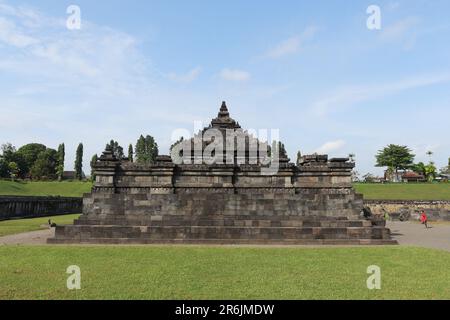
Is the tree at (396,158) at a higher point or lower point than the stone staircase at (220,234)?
higher

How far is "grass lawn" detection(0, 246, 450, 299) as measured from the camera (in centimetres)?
597

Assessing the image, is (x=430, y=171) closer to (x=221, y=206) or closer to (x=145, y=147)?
(x=145, y=147)

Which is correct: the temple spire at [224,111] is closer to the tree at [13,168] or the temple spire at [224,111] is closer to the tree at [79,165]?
the tree at [13,168]

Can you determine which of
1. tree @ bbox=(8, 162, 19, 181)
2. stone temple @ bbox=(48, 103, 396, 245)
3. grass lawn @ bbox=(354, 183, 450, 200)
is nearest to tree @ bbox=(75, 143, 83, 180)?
tree @ bbox=(8, 162, 19, 181)

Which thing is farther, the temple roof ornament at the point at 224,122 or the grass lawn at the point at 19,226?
→ the temple roof ornament at the point at 224,122

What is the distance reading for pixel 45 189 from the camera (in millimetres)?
57188

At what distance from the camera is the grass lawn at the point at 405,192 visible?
5199 cm

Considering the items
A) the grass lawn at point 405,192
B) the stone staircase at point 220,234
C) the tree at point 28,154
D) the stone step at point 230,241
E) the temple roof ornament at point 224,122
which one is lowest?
the stone step at point 230,241

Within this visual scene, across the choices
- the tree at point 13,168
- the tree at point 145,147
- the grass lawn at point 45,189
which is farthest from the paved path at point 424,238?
the tree at point 13,168

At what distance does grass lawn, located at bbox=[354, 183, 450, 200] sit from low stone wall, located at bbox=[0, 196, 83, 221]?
39.7 metres

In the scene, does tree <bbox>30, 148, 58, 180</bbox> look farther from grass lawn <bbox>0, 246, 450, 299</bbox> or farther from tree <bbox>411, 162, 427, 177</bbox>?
tree <bbox>411, 162, 427, 177</bbox>

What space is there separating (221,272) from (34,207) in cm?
2821

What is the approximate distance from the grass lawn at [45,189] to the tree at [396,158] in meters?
72.5
